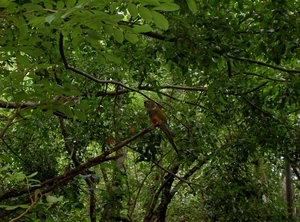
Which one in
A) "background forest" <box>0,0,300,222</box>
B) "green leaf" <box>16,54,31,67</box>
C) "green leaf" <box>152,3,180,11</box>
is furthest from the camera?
"background forest" <box>0,0,300,222</box>

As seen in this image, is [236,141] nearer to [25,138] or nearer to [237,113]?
[237,113]

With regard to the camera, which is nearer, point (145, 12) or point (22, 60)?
point (145, 12)

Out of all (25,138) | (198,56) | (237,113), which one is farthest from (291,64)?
(25,138)

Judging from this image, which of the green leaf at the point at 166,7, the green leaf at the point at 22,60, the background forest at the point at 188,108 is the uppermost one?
the background forest at the point at 188,108

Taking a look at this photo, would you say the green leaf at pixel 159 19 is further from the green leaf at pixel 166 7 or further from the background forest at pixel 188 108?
the background forest at pixel 188 108

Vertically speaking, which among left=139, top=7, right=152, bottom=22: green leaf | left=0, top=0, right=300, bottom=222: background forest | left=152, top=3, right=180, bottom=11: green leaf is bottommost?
left=139, top=7, right=152, bottom=22: green leaf

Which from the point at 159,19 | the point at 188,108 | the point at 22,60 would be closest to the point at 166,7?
the point at 159,19

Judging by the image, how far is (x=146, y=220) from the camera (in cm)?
490

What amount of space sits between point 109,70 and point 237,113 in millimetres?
1384

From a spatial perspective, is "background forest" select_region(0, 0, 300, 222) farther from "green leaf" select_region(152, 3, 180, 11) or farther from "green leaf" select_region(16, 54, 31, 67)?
"green leaf" select_region(152, 3, 180, 11)

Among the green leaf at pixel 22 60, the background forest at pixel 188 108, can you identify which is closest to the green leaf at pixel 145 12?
the green leaf at pixel 22 60

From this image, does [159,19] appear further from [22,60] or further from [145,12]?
[22,60]

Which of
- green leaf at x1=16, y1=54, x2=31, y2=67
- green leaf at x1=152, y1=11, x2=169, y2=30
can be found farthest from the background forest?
green leaf at x1=152, y1=11, x2=169, y2=30

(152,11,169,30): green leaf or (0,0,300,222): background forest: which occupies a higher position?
(0,0,300,222): background forest
